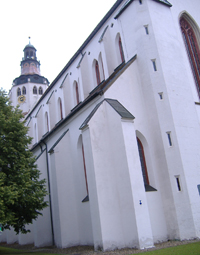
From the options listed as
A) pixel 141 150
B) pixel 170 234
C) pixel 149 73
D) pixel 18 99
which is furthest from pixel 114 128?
pixel 18 99

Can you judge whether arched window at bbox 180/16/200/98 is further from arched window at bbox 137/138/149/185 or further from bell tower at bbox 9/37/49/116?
bell tower at bbox 9/37/49/116

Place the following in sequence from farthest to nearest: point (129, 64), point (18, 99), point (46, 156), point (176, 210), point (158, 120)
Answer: point (18, 99), point (46, 156), point (129, 64), point (158, 120), point (176, 210)

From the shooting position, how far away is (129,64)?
14.5 meters

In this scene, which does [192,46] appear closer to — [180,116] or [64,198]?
[180,116]

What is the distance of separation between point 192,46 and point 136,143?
8.93 meters

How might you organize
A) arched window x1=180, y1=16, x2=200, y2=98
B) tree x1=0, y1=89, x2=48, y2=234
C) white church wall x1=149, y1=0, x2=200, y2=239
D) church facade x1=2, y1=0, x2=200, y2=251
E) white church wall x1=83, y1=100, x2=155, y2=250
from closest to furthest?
white church wall x1=83, y1=100, x2=155, y2=250
church facade x1=2, y1=0, x2=200, y2=251
white church wall x1=149, y1=0, x2=200, y2=239
tree x1=0, y1=89, x2=48, y2=234
arched window x1=180, y1=16, x2=200, y2=98

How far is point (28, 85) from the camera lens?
156 feet

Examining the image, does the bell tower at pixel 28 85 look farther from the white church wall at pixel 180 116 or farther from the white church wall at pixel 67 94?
the white church wall at pixel 180 116

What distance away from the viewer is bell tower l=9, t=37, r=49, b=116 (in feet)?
→ 154

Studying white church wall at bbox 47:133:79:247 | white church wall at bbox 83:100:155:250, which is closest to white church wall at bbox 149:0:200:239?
white church wall at bbox 83:100:155:250

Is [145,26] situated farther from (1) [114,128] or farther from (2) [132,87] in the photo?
(1) [114,128]

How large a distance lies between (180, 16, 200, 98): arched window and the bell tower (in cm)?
3284

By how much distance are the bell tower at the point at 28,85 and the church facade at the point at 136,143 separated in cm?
2962

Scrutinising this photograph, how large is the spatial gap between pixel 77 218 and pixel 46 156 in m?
6.08
